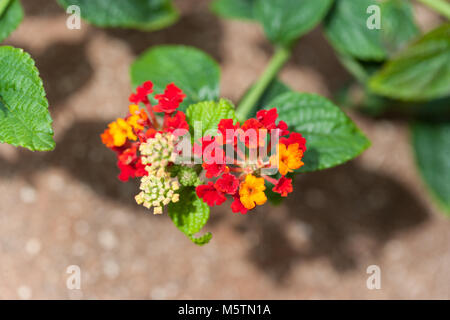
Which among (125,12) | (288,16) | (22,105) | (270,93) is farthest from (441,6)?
(22,105)

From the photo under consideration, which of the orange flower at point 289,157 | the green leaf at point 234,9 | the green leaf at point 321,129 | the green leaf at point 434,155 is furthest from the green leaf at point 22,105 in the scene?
the green leaf at point 434,155

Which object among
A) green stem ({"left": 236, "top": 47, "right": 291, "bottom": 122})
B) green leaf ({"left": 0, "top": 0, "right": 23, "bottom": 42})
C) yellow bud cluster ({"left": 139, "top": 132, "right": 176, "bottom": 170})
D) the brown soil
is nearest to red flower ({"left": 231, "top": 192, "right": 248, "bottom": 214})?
yellow bud cluster ({"left": 139, "top": 132, "right": 176, "bottom": 170})

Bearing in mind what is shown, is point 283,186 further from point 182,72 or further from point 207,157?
point 182,72

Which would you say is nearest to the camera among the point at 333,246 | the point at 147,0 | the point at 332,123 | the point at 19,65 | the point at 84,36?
the point at 19,65

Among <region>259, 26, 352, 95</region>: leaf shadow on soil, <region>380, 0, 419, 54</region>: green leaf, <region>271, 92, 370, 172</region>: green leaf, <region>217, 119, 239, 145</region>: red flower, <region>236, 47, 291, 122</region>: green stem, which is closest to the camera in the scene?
<region>217, 119, 239, 145</region>: red flower

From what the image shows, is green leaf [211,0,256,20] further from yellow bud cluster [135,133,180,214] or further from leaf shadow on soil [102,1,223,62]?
yellow bud cluster [135,133,180,214]

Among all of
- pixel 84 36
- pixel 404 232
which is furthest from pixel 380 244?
pixel 84 36
